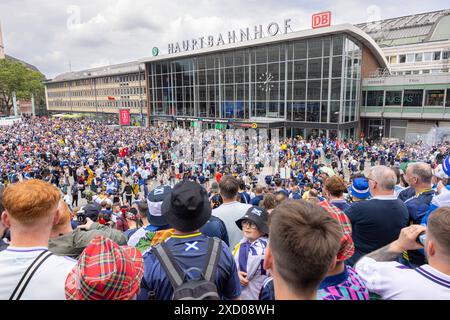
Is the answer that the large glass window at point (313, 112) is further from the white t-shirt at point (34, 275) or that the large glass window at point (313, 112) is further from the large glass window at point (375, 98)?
the white t-shirt at point (34, 275)

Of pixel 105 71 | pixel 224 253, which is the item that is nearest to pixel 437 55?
pixel 224 253

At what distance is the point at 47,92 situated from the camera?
92.8m

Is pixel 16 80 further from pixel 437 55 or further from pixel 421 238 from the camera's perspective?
pixel 421 238

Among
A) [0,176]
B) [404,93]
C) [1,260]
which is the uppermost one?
[404,93]

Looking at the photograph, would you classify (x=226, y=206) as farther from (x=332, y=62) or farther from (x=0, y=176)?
(x=332, y=62)

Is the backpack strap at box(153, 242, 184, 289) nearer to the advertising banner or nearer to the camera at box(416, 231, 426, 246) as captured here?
the camera at box(416, 231, 426, 246)

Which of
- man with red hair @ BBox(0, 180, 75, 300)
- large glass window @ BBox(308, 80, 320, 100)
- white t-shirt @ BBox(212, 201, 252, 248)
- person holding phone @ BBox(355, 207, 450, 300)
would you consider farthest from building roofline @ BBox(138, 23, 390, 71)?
man with red hair @ BBox(0, 180, 75, 300)

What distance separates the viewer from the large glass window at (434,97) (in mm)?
29055

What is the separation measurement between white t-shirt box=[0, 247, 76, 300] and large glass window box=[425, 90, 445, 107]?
3547 cm

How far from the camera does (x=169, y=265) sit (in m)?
2.10

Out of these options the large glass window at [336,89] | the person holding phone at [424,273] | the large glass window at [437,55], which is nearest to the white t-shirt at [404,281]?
the person holding phone at [424,273]

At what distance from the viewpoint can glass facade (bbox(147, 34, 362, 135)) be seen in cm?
3173

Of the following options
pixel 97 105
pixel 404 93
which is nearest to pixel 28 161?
pixel 404 93
